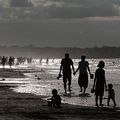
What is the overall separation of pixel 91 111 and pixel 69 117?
1620 mm

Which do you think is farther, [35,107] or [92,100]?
[92,100]

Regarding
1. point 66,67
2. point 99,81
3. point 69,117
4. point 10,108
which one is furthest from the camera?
point 66,67

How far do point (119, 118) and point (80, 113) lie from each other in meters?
1.47

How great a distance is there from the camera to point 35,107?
15.2 m

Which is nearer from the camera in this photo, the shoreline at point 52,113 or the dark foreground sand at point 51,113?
the dark foreground sand at point 51,113

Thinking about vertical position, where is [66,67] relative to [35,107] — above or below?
above

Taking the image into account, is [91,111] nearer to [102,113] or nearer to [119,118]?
[102,113]

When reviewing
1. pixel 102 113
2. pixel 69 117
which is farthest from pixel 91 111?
pixel 69 117

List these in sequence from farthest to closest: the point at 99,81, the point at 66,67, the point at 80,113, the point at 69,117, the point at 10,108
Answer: the point at 66,67 < the point at 99,81 < the point at 10,108 < the point at 80,113 < the point at 69,117

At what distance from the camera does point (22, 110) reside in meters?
14.2

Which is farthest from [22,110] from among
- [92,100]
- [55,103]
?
[92,100]

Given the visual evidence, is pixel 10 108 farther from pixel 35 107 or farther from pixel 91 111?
pixel 91 111

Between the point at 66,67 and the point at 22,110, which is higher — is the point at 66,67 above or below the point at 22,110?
above

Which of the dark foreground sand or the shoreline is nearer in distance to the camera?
the dark foreground sand
